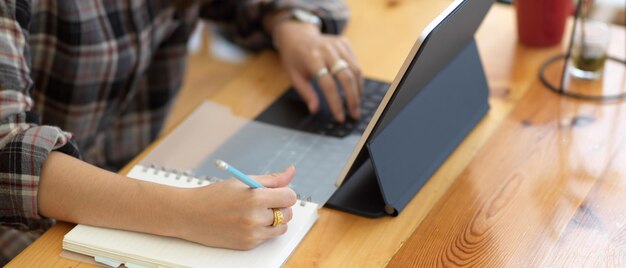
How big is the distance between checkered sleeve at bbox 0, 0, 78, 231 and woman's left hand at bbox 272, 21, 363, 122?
41 centimetres

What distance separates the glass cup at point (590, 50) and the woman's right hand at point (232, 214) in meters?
0.61

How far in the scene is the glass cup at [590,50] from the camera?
131 cm

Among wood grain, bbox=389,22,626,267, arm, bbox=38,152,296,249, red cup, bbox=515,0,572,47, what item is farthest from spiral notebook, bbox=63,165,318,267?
red cup, bbox=515,0,572,47

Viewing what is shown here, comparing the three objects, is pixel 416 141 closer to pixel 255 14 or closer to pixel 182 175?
pixel 182 175

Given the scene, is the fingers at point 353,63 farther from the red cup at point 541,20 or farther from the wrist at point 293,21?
the red cup at point 541,20

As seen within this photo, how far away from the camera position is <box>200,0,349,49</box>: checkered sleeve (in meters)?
1.47

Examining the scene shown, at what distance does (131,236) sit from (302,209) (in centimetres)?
22

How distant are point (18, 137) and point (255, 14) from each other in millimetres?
619

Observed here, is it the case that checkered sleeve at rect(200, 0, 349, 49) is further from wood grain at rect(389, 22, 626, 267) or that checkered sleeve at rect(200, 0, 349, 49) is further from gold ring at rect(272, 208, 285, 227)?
gold ring at rect(272, 208, 285, 227)

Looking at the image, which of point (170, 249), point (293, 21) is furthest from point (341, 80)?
point (170, 249)

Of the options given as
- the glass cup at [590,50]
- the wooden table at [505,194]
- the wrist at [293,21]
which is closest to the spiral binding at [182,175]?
the wooden table at [505,194]

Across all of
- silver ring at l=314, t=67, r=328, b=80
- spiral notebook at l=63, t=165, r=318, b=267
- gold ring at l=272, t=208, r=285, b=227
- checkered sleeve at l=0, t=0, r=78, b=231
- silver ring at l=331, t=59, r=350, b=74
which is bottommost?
silver ring at l=314, t=67, r=328, b=80

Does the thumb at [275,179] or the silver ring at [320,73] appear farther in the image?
the silver ring at [320,73]

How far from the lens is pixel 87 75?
4.50ft
